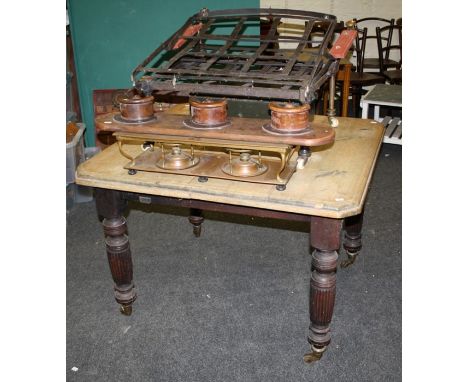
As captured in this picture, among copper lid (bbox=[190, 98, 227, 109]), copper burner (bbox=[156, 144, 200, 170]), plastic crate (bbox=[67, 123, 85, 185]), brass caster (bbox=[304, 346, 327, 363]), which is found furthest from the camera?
plastic crate (bbox=[67, 123, 85, 185])

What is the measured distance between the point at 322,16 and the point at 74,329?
70.0 inches

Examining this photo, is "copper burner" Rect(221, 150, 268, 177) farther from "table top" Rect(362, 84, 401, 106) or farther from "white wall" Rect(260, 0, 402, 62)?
"white wall" Rect(260, 0, 402, 62)

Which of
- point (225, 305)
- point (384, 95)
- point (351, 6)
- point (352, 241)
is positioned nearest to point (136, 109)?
point (225, 305)

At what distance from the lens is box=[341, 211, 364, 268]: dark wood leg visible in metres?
2.57

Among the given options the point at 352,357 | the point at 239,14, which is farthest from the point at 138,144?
the point at 352,357

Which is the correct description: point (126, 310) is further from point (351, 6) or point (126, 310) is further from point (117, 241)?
point (351, 6)

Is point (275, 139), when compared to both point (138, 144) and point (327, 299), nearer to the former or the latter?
point (327, 299)

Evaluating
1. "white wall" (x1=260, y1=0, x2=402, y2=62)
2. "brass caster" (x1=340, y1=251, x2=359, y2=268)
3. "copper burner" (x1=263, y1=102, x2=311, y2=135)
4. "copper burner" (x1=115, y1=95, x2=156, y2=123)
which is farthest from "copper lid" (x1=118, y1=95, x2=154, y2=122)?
"white wall" (x1=260, y1=0, x2=402, y2=62)

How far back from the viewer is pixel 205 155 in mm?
1976

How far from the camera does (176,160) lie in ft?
6.15

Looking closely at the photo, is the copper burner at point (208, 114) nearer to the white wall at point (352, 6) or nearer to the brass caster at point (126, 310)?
the brass caster at point (126, 310)

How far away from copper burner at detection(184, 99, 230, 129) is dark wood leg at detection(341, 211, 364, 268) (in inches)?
41.9

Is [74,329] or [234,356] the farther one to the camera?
[74,329]

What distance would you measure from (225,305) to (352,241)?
2.47 ft
